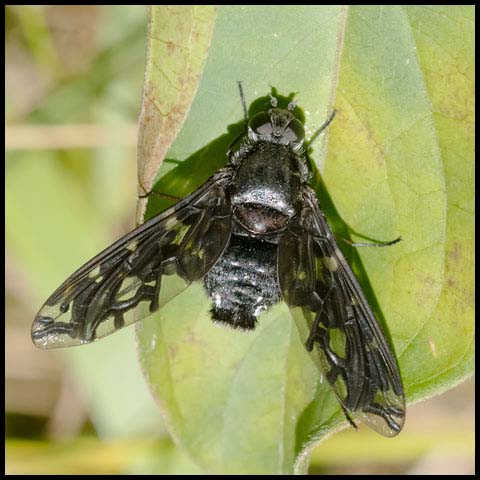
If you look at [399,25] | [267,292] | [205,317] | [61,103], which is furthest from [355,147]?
[61,103]

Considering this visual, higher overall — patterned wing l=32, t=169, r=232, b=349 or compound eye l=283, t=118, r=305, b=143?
compound eye l=283, t=118, r=305, b=143

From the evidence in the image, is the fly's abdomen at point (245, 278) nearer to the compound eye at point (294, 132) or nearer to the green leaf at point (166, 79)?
the compound eye at point (294, 132)

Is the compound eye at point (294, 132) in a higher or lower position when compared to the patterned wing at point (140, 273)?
higher

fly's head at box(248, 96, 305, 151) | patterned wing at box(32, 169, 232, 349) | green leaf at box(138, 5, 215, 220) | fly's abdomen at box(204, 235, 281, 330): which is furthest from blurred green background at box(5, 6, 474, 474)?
green leaf at box(138, 5, 215, 220)

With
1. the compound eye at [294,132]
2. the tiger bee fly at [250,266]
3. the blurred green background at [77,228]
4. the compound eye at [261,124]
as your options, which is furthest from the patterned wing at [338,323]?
the blurred green background at [77,228]

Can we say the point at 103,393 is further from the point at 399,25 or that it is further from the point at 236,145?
the point at 399,25

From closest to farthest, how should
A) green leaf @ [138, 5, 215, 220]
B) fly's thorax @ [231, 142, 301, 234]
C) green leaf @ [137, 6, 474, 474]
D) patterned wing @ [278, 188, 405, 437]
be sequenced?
green leaf @ [138, 5, 215, 220] → green leaf @ [137, 6, 474, 474] → patterned wing @ [278, 188, 405, 437] → fly's thorax @ [231, 142, 301, 234]

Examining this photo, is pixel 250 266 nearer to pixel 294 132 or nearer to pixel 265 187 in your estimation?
pixel 265 187

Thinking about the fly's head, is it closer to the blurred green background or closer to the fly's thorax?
the fly's thorax
